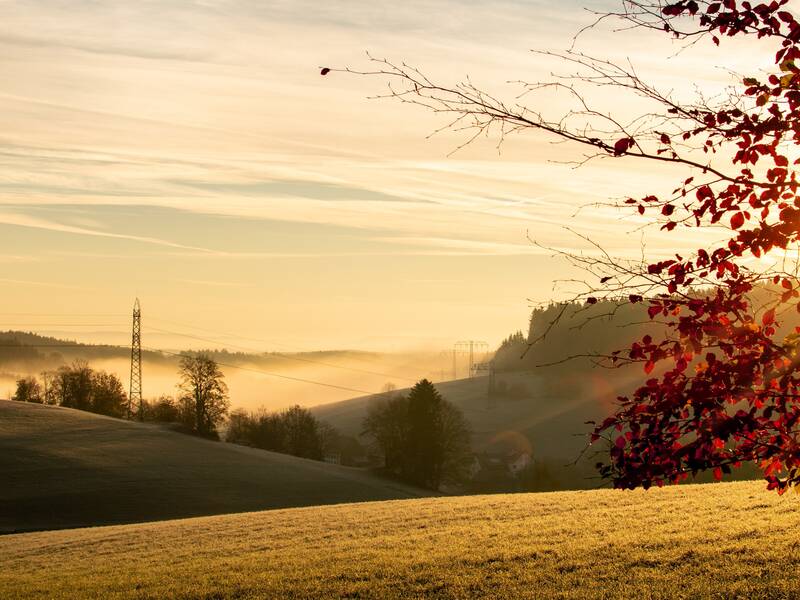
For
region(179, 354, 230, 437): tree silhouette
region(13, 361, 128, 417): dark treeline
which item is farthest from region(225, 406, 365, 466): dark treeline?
region(13, 361, 128, 417): dark treeline

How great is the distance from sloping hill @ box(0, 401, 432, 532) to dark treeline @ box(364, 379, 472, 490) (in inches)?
170

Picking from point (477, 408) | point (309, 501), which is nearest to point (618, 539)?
point (309, 501)

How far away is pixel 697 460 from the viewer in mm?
8227

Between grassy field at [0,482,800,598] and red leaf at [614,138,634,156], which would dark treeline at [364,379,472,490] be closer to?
grassy field at [0,482,800,598]

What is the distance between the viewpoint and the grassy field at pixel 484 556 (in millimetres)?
14594

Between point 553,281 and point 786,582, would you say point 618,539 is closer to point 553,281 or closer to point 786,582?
point 786,582

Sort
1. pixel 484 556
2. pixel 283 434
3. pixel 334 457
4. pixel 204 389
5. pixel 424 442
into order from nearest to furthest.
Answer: pixel 484 556 < pixel 424 442 < pixel 204 389 < pixel 283 434 < pixel 334 457

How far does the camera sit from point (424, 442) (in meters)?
89.0

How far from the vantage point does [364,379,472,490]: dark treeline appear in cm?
8900

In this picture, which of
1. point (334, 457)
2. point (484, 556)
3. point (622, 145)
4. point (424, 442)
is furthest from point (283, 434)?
point (622, 145)

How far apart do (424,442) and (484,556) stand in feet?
235

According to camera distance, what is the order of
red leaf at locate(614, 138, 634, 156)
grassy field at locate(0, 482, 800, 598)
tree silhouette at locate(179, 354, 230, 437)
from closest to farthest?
red leaf at locate(614, 138, 634, 156) < grassy field at locate(0, 482, 800, 598) < tree silhouette at locate(179, 354, 230, 437)

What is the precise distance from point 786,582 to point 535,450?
115 meters

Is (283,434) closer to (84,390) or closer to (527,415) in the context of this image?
(84,390)
